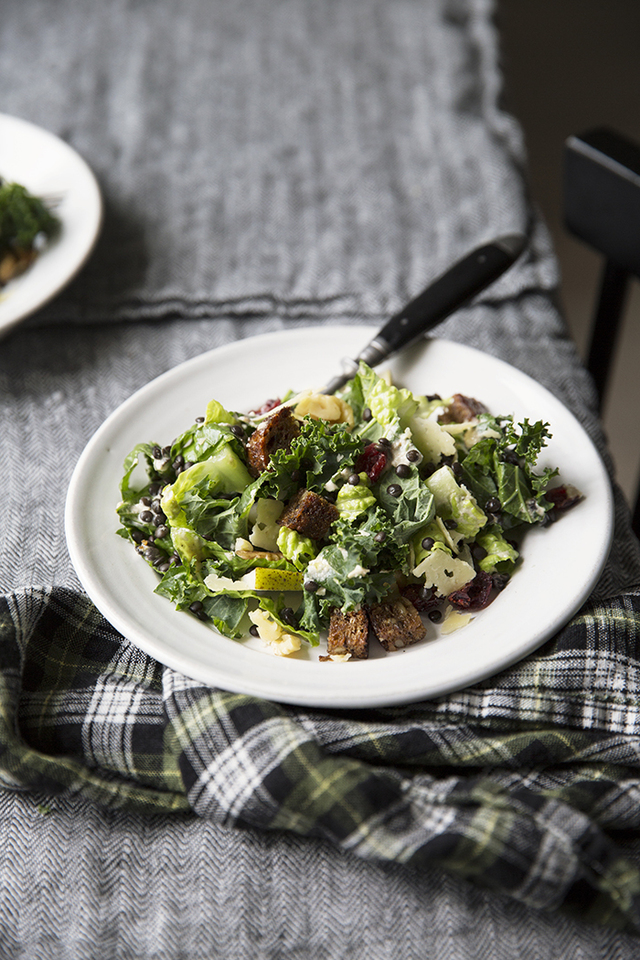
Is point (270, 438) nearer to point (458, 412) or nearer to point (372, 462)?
point (372, 462)

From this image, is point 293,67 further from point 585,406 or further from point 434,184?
point 585,406

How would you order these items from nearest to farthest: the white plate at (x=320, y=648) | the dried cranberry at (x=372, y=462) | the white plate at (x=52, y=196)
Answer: the white plate at (x=320, y=648), the dried cranberry at (x=372, y=462), the white plate at (x=52, y=196)

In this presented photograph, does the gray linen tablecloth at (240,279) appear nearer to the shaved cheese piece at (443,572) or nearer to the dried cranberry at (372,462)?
the shaved cheese piece at (443,572)

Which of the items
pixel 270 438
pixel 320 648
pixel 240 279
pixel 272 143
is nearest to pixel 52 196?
pixel 240 279

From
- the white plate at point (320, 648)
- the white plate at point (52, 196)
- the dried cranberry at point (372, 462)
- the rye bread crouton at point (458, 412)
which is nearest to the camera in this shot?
the white plate at point (320, 648)

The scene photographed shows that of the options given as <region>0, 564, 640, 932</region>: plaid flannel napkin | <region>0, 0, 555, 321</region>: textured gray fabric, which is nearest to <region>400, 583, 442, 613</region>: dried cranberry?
<region>0, 564, 640, 932</region>: plaid flannel napkin

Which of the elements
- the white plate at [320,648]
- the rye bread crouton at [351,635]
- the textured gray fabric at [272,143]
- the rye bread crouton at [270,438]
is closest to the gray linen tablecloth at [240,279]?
the textured gray fabric at [272,143]

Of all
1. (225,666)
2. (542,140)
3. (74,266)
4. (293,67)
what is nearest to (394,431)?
(225,666)
